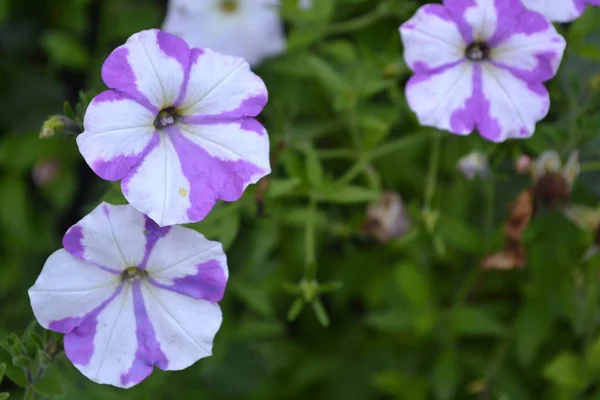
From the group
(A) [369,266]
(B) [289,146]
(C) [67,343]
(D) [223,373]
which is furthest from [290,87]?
(C) [67,343]

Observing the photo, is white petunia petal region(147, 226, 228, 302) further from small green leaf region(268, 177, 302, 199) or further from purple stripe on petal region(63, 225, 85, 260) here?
small green leaf region(268, 177, 302, 199)

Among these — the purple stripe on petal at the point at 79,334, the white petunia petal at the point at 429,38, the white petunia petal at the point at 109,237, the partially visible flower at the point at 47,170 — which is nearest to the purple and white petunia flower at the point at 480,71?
the white petunia petal at the point at 429,38

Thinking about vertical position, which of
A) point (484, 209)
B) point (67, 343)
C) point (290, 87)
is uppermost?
point (67, 343)

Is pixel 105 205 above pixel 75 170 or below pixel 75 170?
above

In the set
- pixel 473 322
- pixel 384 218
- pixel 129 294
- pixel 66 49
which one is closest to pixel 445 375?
pixel 473 322

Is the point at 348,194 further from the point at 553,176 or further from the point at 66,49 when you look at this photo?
the point at 66,49

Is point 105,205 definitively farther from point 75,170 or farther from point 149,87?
point 75,170
